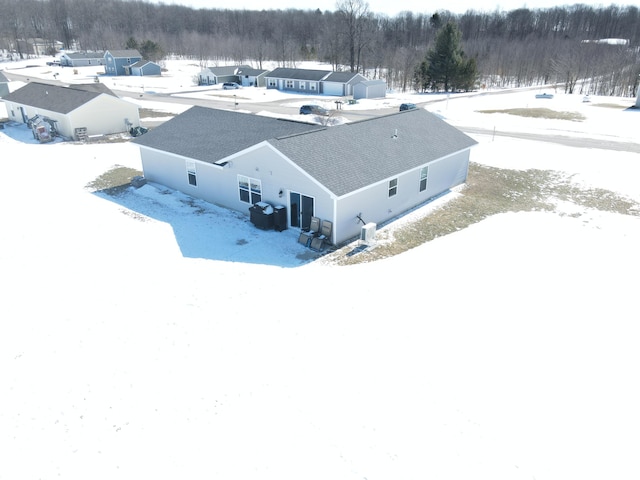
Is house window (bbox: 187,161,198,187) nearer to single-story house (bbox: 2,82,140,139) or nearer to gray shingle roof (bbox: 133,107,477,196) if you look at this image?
gray shingle roof (bbox: 133,107,477,196)

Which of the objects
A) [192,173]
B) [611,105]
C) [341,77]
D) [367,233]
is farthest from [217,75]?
[367,233]

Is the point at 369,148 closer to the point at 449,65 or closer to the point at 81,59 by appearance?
the point at 449,65

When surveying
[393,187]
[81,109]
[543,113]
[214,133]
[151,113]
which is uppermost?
[214,133]

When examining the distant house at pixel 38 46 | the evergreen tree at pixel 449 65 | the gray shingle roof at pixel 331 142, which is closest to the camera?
the gray shingle roof at pixel 331 142

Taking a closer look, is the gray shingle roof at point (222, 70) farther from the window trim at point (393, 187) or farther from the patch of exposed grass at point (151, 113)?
the window trim at point (393, 187)

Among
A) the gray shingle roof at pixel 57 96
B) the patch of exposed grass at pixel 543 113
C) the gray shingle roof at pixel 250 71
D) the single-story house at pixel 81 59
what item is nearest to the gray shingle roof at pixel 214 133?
the gray shingle roof at pixel 57 96

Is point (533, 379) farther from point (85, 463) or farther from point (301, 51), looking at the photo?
point (301, 51)
